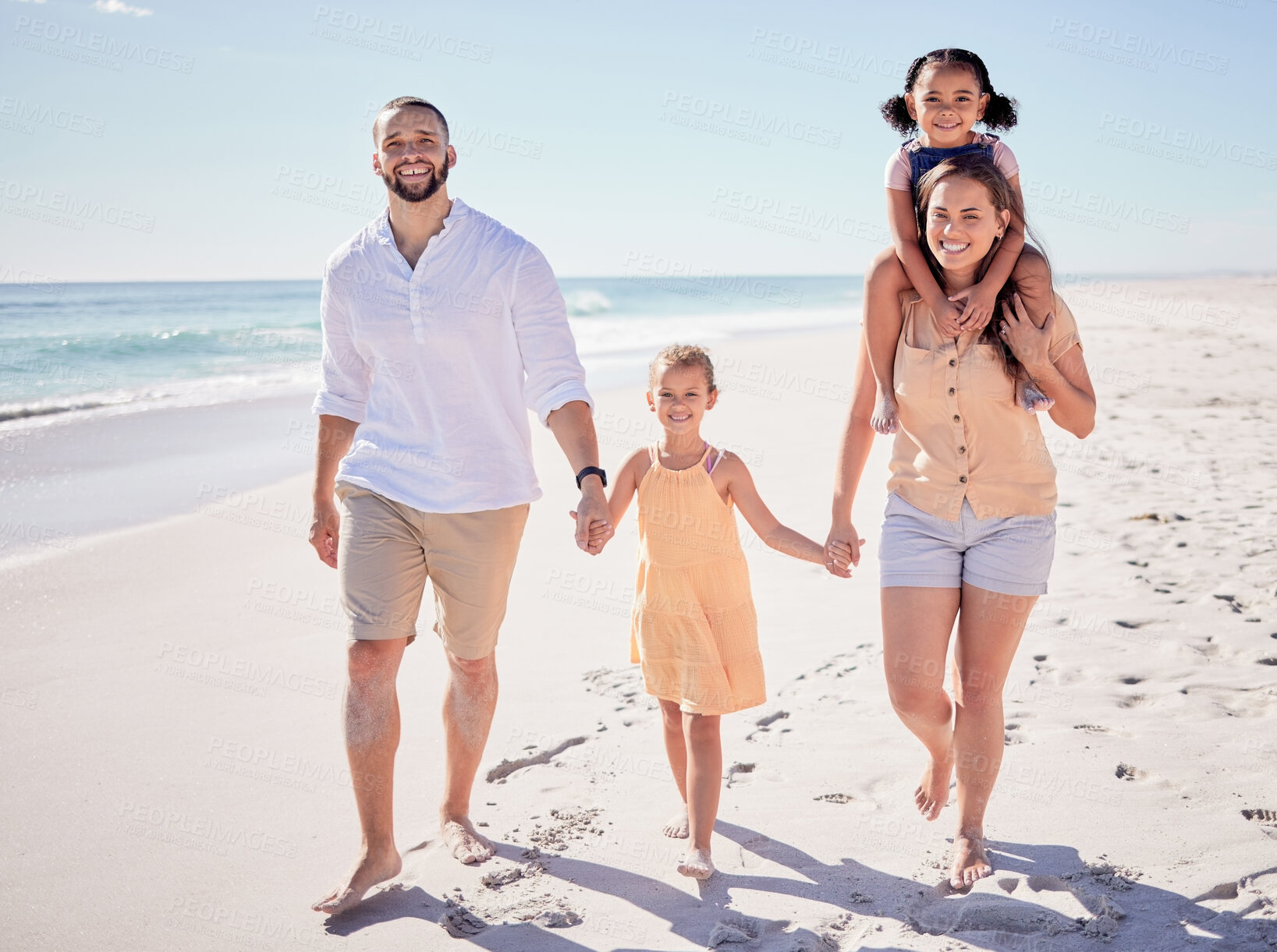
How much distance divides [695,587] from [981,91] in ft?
6.40

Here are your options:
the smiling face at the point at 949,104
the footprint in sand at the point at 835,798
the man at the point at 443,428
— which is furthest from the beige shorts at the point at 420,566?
the smiling face at the point at 949,104

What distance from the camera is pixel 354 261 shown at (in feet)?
10.8

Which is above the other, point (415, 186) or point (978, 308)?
point (415, 186)

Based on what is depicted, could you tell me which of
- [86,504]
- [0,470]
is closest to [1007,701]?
[86,504]

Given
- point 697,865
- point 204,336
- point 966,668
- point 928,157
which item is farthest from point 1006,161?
point 204,336

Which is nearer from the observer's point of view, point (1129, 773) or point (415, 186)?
point (415, 186)

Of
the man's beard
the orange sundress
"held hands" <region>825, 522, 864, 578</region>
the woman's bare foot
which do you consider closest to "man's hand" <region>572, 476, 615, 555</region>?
the orange sundress

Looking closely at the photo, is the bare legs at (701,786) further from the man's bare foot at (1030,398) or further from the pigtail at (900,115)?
the pigtail at (900,115)

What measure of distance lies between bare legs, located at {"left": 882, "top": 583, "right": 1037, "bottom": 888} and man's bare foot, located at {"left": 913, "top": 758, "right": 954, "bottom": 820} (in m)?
0.19

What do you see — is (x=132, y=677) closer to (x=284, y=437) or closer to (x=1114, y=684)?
(x=1114, y=684)

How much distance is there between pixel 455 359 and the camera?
10.4ft

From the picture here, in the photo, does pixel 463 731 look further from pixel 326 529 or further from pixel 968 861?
pixel 968 861

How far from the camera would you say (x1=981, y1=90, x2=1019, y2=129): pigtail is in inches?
134

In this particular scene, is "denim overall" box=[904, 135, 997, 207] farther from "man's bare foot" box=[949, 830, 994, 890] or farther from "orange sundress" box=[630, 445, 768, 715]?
"man's bare foot" box=[949, 830, 994, 890]
